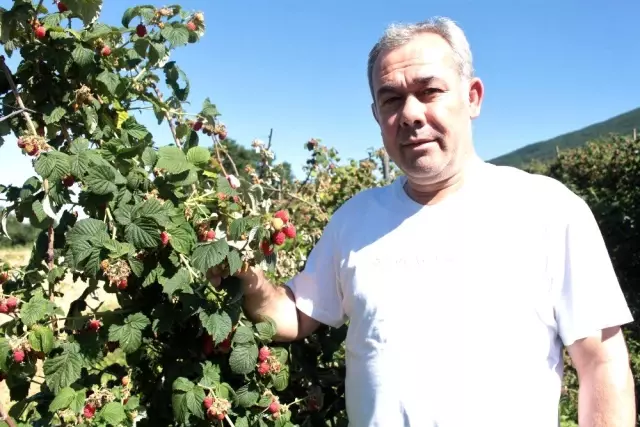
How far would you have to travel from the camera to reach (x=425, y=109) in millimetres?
1598

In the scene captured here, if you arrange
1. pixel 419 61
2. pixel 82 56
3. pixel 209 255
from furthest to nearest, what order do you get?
pixel 82 56 → pixel 419 61 → pixel 209 255

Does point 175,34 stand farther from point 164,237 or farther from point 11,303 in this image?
point 11,303

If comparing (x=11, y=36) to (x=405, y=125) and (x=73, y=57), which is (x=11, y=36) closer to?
(x=73, y=57)

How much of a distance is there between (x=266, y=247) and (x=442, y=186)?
54 centimetres

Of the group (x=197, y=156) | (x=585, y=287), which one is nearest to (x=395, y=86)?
(x=197, y=156)

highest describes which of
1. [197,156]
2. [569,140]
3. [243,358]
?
[569,140]

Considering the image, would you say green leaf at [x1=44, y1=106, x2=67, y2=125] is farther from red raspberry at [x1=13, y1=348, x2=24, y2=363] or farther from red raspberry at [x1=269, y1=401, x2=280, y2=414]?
red raspberry at [x1=269, y1=401, x2=280, y2=414]

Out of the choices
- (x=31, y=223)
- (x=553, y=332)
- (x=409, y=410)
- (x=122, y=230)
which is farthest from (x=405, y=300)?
(x=31, y=223)

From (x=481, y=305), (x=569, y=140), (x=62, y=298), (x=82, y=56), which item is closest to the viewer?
(x=481, y=305)

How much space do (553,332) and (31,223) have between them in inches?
58.1

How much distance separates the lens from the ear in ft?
5.63

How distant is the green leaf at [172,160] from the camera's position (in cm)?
161

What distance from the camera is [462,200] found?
64.3 inches

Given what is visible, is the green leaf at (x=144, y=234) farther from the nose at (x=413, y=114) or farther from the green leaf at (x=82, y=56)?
the nose at (x=413, y=114)
